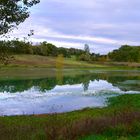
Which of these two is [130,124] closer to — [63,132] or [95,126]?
[95,126]

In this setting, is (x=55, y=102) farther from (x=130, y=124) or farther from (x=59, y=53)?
(x=59, y=53)

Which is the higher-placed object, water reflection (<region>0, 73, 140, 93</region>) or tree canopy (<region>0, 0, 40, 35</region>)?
tree canopy (<region>0, 0, 40, 35</region>)

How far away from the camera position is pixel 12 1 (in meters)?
17.6

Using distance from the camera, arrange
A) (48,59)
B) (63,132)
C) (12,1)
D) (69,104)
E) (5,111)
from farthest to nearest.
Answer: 1. (48,59)
2. (69,104)
3. (5,111)
4. (12,1)
5. (63,132)

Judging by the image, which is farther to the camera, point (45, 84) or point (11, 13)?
point (45, 84)

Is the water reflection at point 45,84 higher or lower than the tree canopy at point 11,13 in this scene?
lower

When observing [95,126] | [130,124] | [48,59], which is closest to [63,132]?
[95,126]

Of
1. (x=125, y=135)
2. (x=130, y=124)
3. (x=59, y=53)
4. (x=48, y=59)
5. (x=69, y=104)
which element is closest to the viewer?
(x=125, y=135)

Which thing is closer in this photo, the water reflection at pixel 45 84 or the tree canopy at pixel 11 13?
the tree canopy at pixel 11 13

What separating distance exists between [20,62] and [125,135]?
11568cm

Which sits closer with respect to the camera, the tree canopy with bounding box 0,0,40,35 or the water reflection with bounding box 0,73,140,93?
the tree canopy with bounding box 0,0,40,35

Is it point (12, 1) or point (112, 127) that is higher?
point (12, 1)

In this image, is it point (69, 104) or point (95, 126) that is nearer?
point (95, 126)

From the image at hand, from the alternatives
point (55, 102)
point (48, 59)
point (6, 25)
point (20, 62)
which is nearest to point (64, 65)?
point (48, 59)
